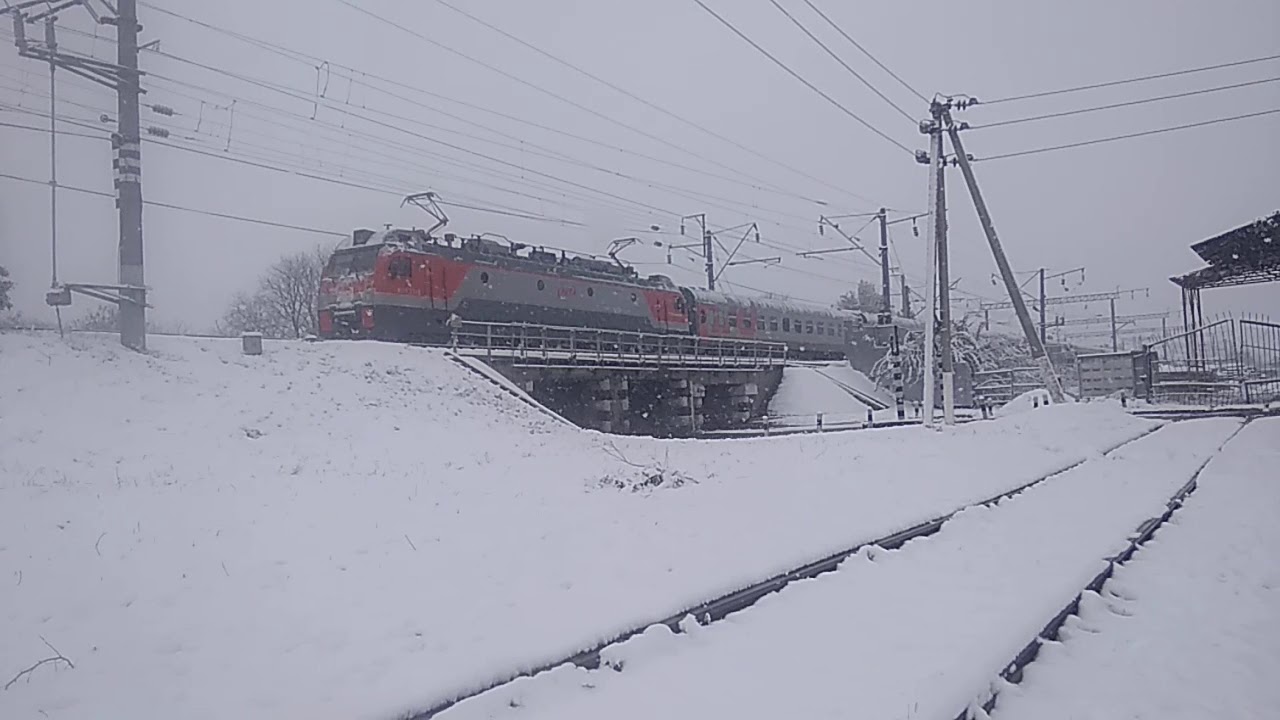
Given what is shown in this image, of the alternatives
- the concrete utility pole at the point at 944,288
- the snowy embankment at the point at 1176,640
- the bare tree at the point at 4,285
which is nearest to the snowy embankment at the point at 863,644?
the snowy embankment at the point at 1176,640

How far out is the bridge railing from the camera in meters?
25.6

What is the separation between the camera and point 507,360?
24781 millimetres

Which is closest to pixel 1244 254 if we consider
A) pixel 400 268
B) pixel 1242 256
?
pixel 1242 256

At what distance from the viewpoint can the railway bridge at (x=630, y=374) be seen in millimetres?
25927

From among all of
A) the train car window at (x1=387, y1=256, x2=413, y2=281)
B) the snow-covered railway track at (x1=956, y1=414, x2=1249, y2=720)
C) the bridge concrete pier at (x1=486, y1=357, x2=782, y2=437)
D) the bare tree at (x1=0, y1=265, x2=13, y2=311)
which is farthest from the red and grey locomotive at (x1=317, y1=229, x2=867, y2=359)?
the snow-covered railway track at (x1=956, y1=414, x2=1249, y2=720)

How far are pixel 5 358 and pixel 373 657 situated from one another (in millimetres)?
12541

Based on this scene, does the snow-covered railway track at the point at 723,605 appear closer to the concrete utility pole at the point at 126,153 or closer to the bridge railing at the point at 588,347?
the concrete utility pole at the point at 126,153

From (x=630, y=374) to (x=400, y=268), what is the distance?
8964 millimetres

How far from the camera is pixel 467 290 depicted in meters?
25.9

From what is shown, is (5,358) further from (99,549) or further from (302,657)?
(302,657)

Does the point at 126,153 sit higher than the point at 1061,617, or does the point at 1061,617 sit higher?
the point at 126,153

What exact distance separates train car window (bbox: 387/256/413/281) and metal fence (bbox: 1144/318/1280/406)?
20079 millimetres

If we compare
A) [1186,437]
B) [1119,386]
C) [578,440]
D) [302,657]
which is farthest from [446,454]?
[1119,386]

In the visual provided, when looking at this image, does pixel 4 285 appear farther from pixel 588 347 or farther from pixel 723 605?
pixel 588 347
